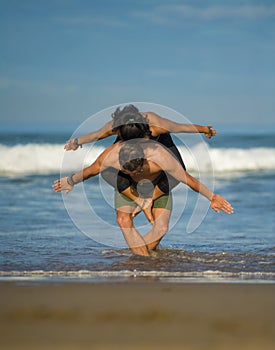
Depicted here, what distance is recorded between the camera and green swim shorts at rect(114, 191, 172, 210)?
21.8 ft

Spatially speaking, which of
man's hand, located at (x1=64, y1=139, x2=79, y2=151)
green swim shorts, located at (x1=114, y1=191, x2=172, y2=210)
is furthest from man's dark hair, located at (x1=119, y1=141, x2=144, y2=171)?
green swim shorts, located at (x1=114, y1=191, x2=172, y2=210)

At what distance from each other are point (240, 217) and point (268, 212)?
0.77 metres

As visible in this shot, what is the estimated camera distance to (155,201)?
679 cm

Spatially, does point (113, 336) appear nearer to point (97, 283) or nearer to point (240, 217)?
point (97, 283)

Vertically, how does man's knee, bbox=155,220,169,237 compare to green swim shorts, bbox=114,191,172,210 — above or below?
below

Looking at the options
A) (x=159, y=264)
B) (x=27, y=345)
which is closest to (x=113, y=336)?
(x=27, y=345)

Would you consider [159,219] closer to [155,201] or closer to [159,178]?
[155,201]

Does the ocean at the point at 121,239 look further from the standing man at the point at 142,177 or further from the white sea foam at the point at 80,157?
the white sea foam at the point at 80,157

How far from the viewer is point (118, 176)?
6422 mm

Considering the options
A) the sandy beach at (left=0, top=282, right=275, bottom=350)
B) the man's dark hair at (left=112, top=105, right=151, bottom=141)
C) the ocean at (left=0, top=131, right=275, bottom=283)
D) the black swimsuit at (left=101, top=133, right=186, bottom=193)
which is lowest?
the sandy beach at (left=0, top=282, right=275, bottom=350)

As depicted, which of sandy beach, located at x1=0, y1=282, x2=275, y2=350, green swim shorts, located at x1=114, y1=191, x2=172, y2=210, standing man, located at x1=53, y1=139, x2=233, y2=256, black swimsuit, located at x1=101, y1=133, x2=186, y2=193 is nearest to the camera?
sandy beach, located at x1=0, y1=282, x2=275, y2=350

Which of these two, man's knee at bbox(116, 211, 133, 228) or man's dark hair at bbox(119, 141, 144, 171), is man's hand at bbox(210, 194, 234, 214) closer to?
man's dark hair at bbox(119, 141, 144, 171)

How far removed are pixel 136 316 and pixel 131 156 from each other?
2.00m

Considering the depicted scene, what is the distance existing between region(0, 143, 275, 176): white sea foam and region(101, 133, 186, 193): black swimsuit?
13285mm
